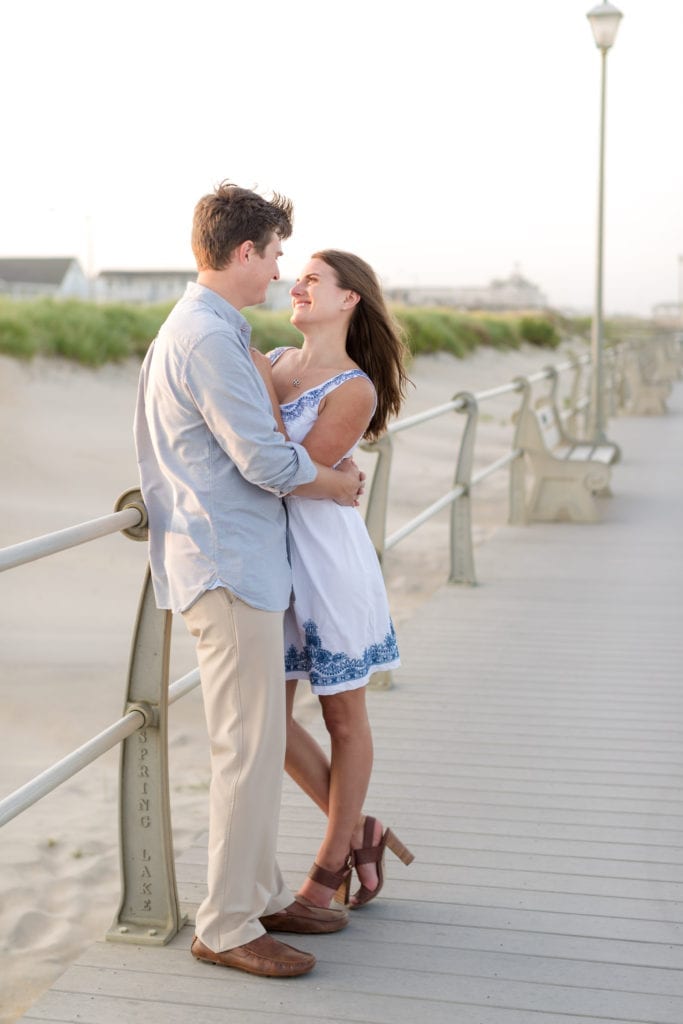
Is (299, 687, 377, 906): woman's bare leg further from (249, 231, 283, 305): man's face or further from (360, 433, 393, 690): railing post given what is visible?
(360, 433, 393, 690): railing post

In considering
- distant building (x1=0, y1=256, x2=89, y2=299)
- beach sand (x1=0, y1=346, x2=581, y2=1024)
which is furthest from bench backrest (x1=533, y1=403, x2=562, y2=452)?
distant building (x1=0, y1=256, x2=89, y2=299)

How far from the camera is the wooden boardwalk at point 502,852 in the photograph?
291cm

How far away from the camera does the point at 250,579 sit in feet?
9.09

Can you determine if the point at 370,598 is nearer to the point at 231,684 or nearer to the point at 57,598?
the point at 231,684

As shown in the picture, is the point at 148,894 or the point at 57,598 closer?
the point at 148,894

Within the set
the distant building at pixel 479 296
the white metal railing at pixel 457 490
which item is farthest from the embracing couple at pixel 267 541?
the distant building at pixel 479 296

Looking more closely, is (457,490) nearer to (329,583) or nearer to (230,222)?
(329,583)

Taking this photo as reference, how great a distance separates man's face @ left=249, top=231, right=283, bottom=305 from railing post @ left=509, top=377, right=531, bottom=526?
21.6 feet

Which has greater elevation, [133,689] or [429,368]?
[133,689]

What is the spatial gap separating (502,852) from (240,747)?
4.03ft

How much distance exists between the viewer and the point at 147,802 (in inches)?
125

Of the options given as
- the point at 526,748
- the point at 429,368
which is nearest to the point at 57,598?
the point at 526,748

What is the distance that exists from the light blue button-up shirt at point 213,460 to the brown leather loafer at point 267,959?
0.76 meters

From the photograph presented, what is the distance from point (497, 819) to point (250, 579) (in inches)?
63.9
